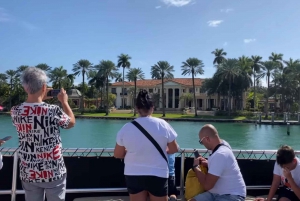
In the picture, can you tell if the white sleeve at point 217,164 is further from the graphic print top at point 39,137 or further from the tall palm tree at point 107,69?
the tall palm tree at point 107,69

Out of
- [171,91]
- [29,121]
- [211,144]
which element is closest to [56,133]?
[29,121]

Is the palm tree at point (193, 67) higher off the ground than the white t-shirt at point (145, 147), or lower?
higher

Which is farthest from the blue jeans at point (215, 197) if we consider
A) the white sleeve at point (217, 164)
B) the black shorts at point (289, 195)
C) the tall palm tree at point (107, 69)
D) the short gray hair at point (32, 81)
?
the tall palm tree at point (107, 69)

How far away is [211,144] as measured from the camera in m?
3.02

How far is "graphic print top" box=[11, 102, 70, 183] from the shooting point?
8.11ft

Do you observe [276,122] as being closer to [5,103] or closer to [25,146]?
[25,146]

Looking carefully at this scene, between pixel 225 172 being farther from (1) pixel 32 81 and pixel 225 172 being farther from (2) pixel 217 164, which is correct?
(1) pixel 32 81

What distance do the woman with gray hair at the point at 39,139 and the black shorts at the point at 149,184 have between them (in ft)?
1.91

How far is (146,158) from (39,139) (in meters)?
0.87

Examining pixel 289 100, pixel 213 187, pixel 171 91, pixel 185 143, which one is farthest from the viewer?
pixel 171 91

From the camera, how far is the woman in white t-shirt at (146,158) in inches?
108

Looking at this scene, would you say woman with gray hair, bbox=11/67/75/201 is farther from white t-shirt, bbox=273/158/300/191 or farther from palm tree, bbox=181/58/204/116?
palm tree, bbox=181/58/204/116

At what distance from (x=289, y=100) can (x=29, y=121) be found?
205 feet

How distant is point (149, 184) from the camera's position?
274 centimetres
